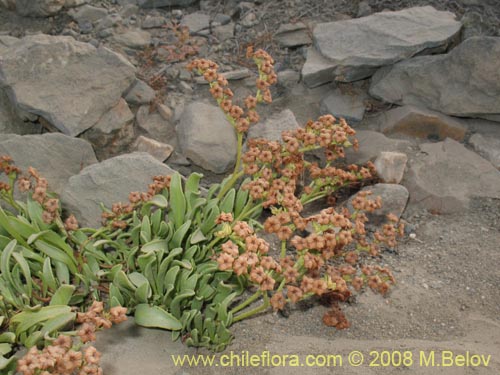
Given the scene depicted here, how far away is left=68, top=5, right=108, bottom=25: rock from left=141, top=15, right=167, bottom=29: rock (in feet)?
1.46

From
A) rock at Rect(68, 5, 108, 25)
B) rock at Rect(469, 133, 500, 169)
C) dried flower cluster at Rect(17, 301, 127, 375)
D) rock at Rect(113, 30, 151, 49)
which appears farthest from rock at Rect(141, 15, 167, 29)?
dried flower cluster at Rect(17, 301, 127, 375)

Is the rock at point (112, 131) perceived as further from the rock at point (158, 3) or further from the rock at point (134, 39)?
the rock at point (158, 3)

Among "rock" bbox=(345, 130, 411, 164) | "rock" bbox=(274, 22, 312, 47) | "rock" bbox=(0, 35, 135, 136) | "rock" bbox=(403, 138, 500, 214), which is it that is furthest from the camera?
"rock" bbox=(274, 22, 312, 47)

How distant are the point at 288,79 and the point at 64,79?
6.84ft

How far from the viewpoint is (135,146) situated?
5.42 m

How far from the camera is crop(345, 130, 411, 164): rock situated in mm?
5086

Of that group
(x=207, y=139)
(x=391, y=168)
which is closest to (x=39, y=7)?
(x=207, y=139)

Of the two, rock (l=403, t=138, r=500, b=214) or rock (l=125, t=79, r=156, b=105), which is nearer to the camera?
rock (l=403, t=138, r=500, b=214)

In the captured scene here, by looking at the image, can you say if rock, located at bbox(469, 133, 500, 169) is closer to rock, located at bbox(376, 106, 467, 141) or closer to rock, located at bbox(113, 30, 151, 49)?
rock, located at bbox(376, 106, 467, 141)

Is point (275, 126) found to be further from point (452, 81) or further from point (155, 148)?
point (452, 81)

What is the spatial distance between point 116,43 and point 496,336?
453cm

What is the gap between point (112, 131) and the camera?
5352mm

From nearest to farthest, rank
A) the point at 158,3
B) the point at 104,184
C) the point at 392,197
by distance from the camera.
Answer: the point at 104,184 → the point at 392,197 → the point at 158,3

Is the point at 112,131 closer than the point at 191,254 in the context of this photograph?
No
